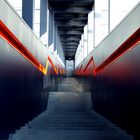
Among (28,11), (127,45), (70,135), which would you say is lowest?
(70,135)

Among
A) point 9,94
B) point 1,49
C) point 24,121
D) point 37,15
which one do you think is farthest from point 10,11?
point 37,15

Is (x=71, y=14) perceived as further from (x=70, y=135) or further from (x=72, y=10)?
→ (x=70, y=135)

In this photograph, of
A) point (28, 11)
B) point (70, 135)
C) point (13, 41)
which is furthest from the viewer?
point (28, 11)

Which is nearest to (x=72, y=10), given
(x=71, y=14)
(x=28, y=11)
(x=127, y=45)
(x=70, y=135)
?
(x=71, y=14)

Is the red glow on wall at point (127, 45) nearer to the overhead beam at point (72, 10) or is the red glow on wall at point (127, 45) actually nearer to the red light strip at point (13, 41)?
the red light strip at point (13, 41)

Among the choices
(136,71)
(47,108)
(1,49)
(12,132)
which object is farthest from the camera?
(47,108)

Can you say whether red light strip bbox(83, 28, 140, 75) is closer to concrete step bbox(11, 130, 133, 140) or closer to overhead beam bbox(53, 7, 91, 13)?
concrete step bbox(11, 130, 133, 140)

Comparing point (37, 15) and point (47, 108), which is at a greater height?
point (37, 15)

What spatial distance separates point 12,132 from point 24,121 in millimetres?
791

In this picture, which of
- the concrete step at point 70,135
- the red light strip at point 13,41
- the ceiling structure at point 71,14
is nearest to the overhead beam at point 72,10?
the ceiling structure at point 71,14

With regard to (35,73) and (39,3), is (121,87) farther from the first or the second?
(39,3)

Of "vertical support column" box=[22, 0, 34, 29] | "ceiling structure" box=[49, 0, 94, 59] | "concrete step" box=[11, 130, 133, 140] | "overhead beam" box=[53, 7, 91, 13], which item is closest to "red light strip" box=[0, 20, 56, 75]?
"concrete step" box=[11, 130, 133, 140]

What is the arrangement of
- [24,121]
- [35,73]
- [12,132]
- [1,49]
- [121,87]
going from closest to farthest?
[1,49], [12,132], [121,87], [24,121], [35,73]

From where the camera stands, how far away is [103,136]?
3518 millimetres
